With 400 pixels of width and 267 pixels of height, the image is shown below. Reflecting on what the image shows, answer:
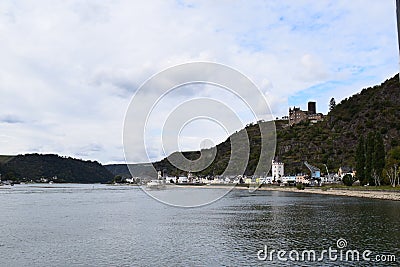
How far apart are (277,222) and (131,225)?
12.2 meters

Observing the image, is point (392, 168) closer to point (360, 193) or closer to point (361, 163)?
point (360, 193)

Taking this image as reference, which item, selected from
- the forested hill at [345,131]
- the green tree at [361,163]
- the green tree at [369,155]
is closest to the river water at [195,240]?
the green tree at [369,155]

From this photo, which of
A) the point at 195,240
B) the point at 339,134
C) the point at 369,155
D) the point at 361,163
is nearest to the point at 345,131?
the point at 339,134

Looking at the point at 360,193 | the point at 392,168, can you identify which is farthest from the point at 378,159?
the point at 360,193

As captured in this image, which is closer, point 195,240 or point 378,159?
Result: point 195,240

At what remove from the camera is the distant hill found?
453 ft

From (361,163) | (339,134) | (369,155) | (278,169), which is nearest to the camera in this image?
(369,155)

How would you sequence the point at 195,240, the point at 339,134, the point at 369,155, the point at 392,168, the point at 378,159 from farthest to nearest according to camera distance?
the point at 339,134
the point at 369,155
the point at 378,159
the point at 392,168
the point at 195,240

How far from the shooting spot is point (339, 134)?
152750 mm

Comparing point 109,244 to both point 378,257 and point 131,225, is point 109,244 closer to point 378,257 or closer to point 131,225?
point 131,225

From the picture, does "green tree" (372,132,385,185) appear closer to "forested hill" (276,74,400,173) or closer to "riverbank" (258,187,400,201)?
"riverbank" (258,187,400,201)

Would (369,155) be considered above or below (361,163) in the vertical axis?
above

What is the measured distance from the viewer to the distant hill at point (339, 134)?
138000 millimetres

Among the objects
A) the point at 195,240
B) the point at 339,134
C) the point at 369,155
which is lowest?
the point at 195,240
